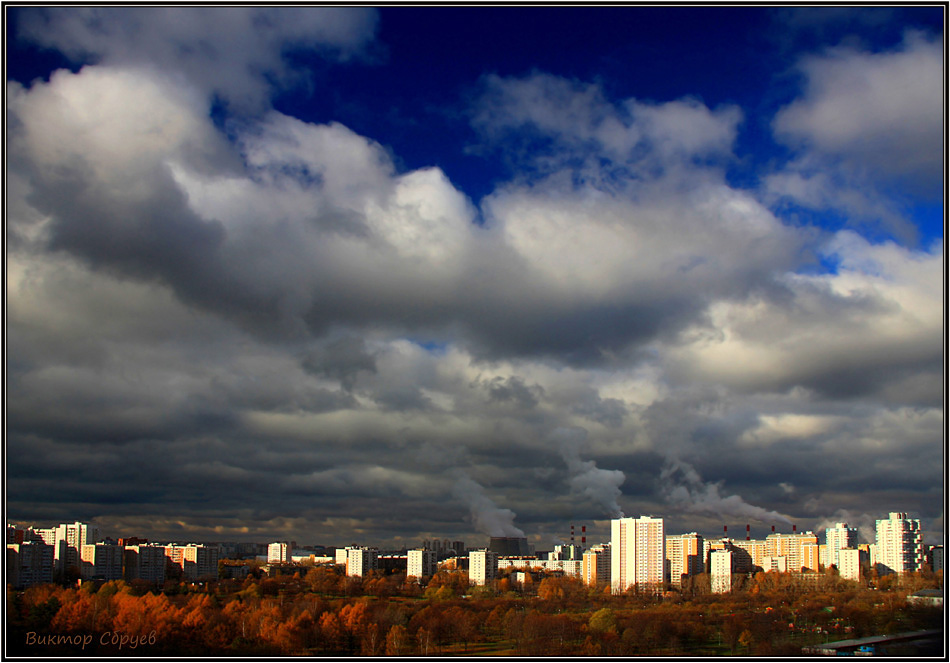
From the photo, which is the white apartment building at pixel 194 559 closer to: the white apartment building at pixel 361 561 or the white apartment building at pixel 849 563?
the white apartment building at pixel 361 561

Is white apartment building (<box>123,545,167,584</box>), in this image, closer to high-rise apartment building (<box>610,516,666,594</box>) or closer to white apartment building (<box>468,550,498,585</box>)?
white apartment building (<box>468,550,498,585</box>)

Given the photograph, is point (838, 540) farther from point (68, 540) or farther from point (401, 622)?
point (68, 540)

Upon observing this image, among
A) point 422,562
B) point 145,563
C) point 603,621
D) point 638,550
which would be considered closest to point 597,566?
point 638,550

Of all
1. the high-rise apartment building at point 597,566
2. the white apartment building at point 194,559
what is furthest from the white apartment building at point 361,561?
the high-rise apartment building at point 597,566

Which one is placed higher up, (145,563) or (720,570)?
(145,563)

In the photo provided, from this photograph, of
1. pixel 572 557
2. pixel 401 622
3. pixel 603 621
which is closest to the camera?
pixel 401 622

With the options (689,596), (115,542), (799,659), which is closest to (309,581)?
(115,542)
